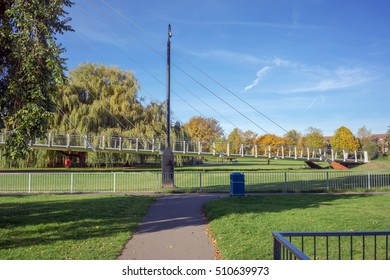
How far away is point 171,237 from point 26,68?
5.35 metres

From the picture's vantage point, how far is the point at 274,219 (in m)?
10.2

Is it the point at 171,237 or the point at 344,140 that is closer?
the point at 171,237

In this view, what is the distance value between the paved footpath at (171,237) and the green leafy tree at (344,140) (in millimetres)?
82199

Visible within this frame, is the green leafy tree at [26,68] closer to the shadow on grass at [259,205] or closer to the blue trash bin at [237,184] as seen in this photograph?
the shadow on grass at [259,205]

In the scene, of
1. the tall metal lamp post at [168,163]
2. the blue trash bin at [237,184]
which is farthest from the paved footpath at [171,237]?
the tall metal lamp post at [168,163]

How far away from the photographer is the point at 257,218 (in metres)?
10.5

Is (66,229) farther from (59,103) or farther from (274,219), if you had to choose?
(59,103)

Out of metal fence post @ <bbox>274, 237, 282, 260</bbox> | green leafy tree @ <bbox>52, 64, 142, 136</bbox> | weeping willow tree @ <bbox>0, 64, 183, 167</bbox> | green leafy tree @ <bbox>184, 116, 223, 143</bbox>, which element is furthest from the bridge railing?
A: green leafy tree @ <bbox>184, 116, 223, 143</bbox>

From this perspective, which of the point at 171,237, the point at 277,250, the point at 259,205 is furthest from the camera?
the point at 259,205

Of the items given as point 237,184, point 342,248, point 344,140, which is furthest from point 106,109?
point 344,140

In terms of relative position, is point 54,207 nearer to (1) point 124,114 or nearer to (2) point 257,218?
(2) point 257,218

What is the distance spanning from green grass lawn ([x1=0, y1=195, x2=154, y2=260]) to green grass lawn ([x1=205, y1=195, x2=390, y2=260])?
7.30 ft

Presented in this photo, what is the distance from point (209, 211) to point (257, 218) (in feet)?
6.63

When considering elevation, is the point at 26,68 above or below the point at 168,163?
above
